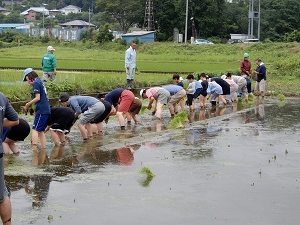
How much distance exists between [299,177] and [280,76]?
2424cm

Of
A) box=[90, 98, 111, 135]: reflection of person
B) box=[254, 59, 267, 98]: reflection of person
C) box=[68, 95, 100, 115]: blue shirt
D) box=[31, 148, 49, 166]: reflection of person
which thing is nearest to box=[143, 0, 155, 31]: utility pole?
box=[254, 59, 267, 98]: reflection of person

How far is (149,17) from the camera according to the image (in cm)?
7481

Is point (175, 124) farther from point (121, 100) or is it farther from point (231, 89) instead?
point (231, 89)

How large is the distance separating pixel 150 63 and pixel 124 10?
36695 millimetres

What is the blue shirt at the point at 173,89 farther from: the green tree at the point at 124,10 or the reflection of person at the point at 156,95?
the green tree at the point at 124,10

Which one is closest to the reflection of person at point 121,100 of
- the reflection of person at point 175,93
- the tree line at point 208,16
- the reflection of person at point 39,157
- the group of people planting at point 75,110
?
the group of people planting at point 75,110

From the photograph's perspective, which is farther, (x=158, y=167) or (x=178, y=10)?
(x=178, y=10)

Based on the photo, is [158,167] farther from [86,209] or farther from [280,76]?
[280,76]

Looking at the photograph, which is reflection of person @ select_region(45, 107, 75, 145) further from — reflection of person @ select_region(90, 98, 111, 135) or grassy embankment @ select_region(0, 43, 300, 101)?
grassy embankment @ select_region(0, 43, 300, 101)

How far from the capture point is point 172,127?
15.0 metres

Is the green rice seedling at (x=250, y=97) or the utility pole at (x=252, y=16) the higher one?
the utility pole at (x=252, y=16)

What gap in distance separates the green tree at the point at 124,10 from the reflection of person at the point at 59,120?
66.7 m

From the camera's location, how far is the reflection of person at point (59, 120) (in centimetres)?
1209

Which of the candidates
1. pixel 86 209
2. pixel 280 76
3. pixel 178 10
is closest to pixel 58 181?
pixel 86 209
